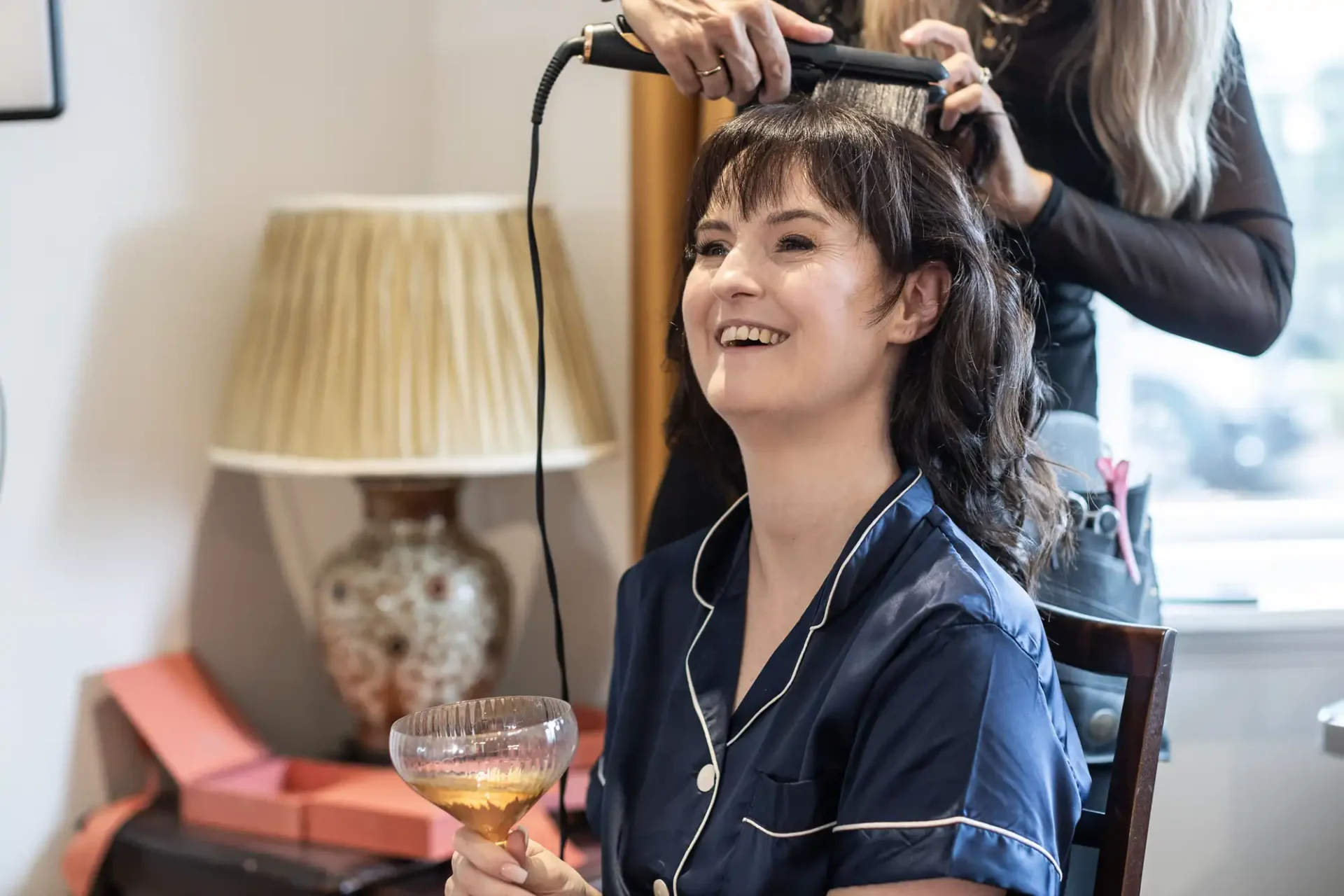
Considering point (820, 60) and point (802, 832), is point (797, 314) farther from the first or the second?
point (802, 832)

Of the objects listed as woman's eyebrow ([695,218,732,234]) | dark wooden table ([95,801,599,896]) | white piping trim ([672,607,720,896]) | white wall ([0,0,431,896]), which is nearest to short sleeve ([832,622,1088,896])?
white piping trim ([672,607,720,896])

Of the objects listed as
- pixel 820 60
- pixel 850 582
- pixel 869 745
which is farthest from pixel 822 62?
pixel 869 745

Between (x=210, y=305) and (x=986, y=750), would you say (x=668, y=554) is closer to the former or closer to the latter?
(x=986, y=750)

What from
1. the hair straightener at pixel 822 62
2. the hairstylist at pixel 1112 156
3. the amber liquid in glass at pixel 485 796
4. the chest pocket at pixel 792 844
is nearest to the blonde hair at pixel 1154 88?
the hairstylist at pixel 1112 156

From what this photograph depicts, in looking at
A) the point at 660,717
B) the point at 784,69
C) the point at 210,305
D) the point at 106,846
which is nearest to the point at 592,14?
the point at 210,305

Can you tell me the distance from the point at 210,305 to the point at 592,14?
67 centimetres

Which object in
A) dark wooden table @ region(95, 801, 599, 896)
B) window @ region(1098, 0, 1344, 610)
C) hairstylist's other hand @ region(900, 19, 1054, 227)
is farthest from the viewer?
window @ region(1098, 0, 1344, 610)

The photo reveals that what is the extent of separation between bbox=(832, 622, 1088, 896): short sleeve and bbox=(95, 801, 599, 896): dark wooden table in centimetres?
69

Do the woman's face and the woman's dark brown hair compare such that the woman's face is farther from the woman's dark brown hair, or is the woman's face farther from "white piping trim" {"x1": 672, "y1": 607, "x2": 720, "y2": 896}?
"white piping trim" {"x1": 672, "y1": 607, "x2": 720, "y2": 896}

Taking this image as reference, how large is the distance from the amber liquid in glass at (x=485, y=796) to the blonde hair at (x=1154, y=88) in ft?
2.60

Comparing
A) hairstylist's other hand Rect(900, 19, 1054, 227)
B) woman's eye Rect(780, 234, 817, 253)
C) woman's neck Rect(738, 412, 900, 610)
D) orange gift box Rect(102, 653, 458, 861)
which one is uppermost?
hairstylist's other hand Rect(900, 19, 1054, 227)

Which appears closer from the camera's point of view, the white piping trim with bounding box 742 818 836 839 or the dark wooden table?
the white piping trim with bounding box 742 818 836 839

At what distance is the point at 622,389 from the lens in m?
1.96

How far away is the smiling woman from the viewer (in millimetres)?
898
